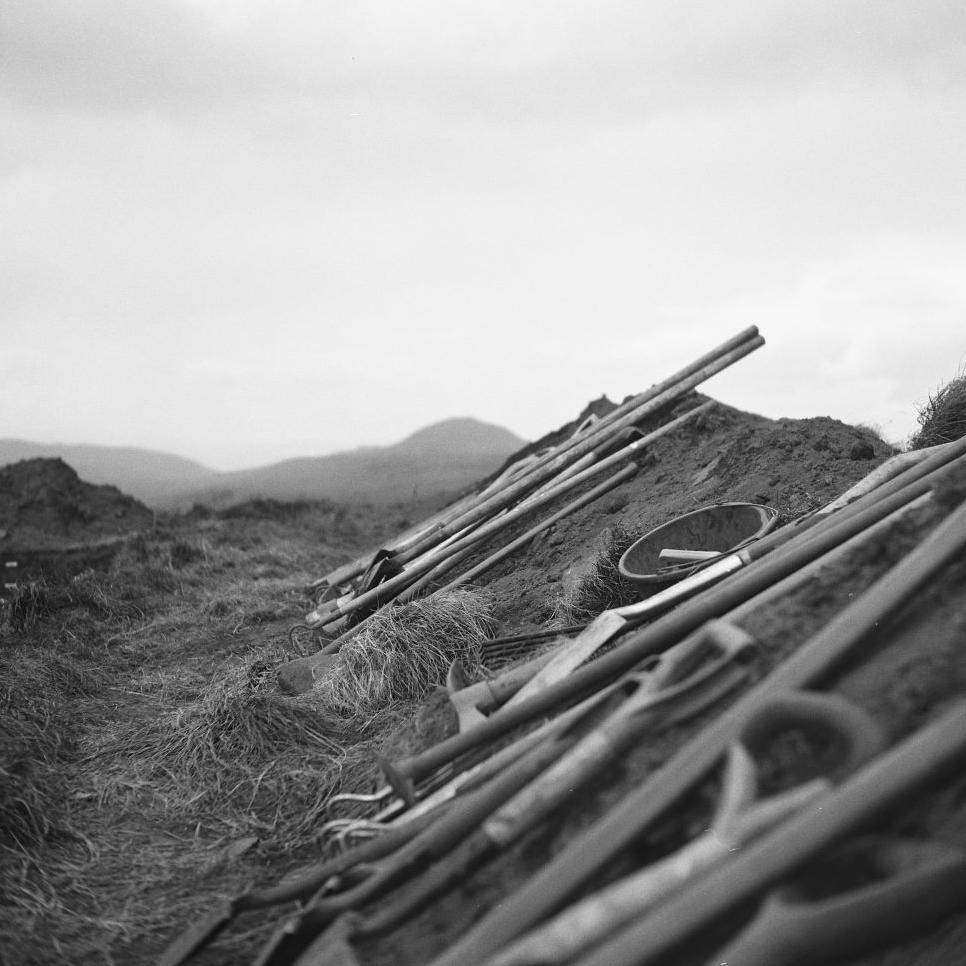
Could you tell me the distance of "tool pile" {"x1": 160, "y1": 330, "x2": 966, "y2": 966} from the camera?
138 centimetres

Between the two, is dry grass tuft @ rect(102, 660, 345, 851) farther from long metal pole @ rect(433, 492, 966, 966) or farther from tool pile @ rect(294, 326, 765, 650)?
long metal pole @ rect(433, 492, 966, 966)

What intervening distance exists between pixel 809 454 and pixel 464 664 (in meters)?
3.17

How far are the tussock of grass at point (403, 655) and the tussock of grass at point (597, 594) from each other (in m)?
0.49

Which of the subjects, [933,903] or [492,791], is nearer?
[933,903]

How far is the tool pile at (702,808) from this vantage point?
1.38 metres

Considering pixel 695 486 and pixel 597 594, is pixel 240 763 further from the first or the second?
pixel 695 486

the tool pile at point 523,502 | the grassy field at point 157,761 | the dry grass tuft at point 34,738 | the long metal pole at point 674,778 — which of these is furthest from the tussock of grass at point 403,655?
the long metal pole at point 674,778

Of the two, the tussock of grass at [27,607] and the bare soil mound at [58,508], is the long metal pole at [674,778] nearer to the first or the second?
the tussock of grass at [27,607]

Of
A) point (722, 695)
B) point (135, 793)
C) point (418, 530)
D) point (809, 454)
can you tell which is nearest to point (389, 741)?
point (135, 793)

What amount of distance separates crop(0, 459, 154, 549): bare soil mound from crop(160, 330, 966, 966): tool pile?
12371 millimetres

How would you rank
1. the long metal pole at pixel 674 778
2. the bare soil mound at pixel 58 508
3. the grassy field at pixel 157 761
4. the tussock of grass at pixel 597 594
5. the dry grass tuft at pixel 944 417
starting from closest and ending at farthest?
the long metal pole at pixel 674 778
the grassy field at pixel 157 761
the tussock of grass at pixel 597 594
the dry grass tuft at pixel 944 417
the bare soil mound at pixel 58 508

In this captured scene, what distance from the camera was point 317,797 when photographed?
3352 mm

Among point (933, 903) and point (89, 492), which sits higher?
point (89, 492)

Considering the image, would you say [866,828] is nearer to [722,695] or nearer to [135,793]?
[722,695]
